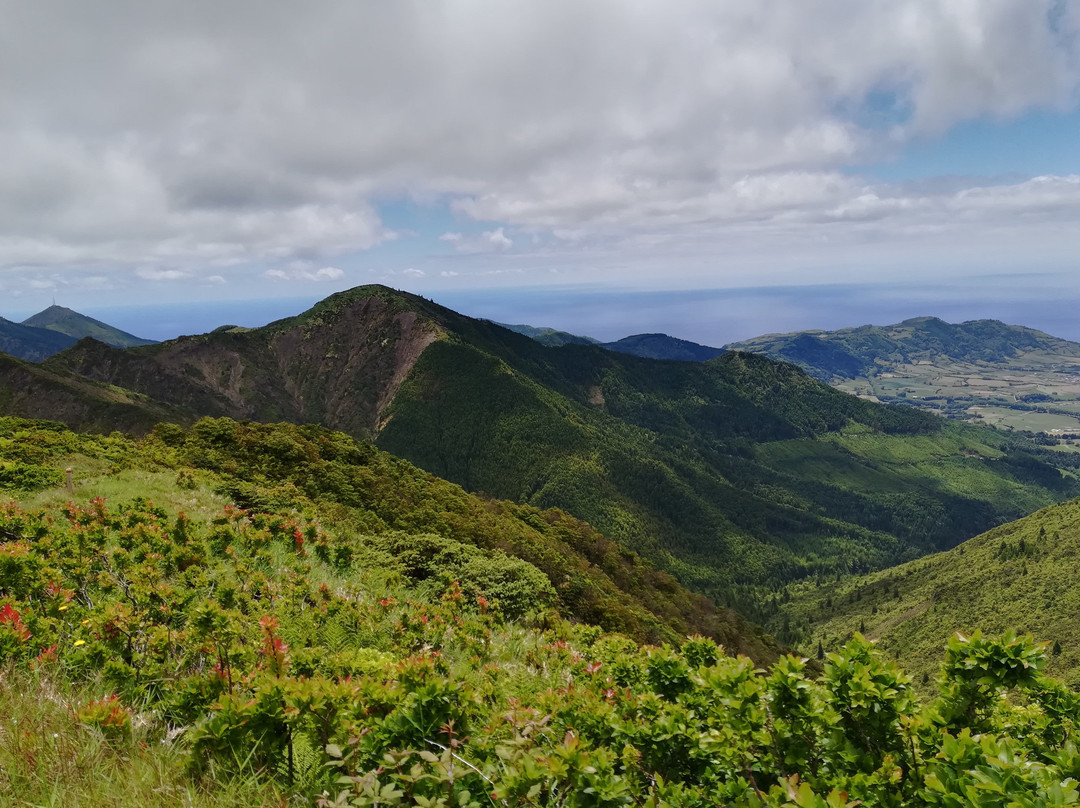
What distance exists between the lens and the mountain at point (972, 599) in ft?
292

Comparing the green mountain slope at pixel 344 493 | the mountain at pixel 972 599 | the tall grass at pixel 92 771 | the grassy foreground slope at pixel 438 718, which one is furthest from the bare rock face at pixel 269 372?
the tall grass at pixel 92 771

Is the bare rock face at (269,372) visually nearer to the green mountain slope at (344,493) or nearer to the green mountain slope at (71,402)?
the green mountain slope at (71,402)

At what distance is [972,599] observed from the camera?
349ft

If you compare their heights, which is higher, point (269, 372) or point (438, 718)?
point (269, 372)

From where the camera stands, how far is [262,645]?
18.3 ft

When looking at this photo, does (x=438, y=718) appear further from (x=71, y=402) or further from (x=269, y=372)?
(x=269, y=372)

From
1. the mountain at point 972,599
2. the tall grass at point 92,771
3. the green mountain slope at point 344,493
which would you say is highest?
the tall grass at point 92,771

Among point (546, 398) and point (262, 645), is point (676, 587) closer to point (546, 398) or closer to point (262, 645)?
point (262, 645)

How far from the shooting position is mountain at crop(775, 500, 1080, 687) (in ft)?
292

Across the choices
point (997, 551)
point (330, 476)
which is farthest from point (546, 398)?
point (330, 476)

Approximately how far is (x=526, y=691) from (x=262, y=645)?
10.2 ft

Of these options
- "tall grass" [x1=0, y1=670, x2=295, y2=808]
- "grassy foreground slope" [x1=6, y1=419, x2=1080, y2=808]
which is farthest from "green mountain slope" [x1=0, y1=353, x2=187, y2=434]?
"tall grass" [x1=0, y1=670, x2=295, y2=808]

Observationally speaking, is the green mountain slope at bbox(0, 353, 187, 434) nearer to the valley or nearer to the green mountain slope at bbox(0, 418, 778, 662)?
the green mountain slope at bbox(0, 418, 778, 662)

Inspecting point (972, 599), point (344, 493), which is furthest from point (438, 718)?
point (972, 599)
